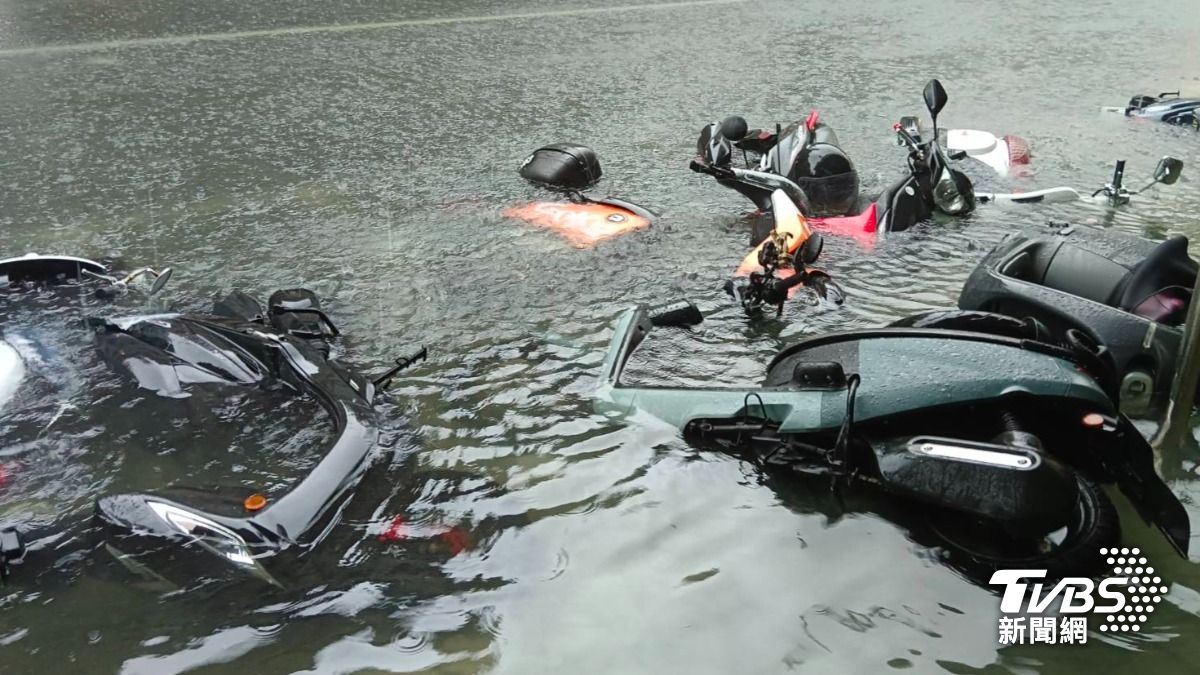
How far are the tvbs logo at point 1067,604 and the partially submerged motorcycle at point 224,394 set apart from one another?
290cm

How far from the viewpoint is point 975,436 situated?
4.09 metres

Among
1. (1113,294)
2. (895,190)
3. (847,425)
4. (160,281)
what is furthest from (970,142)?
(160,281)

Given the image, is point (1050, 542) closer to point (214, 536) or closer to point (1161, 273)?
point (1161, 273)

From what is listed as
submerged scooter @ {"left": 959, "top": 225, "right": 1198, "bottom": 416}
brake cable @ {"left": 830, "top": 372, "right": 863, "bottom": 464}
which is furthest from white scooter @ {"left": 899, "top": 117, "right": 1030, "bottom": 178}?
brake cable @ {"left": 830, "top": 372, "right": 863, "bottom": 464}

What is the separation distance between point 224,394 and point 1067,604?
4.29m

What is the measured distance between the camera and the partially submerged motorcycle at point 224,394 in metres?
3.86

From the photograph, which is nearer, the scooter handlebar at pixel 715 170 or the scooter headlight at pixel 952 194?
the scooter handlebar at pixel 715 170

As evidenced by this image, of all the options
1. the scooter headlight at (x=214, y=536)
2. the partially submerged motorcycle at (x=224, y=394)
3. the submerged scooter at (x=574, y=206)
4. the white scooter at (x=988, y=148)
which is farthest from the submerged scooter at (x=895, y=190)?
the scooter headlight at (x=214, y=536)

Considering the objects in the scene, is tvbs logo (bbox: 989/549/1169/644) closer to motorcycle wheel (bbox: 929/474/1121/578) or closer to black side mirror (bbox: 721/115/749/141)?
motorcycle wheel (bbox: 929/474/1121/578)

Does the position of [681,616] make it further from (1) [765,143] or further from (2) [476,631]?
(1) [765,143]

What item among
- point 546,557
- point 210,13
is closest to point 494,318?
point 546,557

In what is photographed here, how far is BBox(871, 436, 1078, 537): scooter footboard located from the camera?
3418 mm

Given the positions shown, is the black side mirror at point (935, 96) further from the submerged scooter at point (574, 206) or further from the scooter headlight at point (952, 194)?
the submerged scooter at point (574, 206)

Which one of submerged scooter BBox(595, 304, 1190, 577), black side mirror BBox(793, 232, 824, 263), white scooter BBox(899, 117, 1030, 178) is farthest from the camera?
white scooter BBox(899, 117, 1030, 178)
